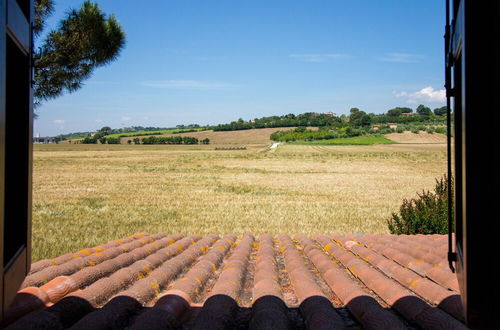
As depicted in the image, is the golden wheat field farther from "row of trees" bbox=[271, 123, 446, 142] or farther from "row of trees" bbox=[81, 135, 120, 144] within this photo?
"row of trees" bbox=[81, 135, 120, 144]

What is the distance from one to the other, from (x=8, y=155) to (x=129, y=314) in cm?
160

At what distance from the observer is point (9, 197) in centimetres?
213

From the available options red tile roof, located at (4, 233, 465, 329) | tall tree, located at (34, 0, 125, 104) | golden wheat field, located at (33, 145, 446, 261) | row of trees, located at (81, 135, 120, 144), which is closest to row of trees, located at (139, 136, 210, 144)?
row of trees, located at (81, 135, 120, 144)

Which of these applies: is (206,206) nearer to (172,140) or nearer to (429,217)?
(429,217)

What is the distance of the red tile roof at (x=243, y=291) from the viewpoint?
288 centimetres

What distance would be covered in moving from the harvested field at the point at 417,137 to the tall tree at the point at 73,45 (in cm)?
8696

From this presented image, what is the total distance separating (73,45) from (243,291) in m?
7.93

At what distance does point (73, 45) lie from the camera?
1012 centimetres

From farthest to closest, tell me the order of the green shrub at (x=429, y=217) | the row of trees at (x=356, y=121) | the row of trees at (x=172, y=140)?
the row of trees at (x=356, y=121) → the row of trees at (x=172, y=140) → the green shrub at (x=429, y=217)

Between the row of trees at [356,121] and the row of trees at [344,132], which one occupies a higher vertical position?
the row of trees at [356,121]

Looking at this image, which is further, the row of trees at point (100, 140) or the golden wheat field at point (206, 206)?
the row of trees at point (100, 140)

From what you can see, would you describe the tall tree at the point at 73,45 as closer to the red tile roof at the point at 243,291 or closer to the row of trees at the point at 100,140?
the red tile roof at the point at 243,291

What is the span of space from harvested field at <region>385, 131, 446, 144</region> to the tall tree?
86961 millimetres

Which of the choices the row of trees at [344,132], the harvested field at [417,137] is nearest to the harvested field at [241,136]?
the row of trees at [344,132]
